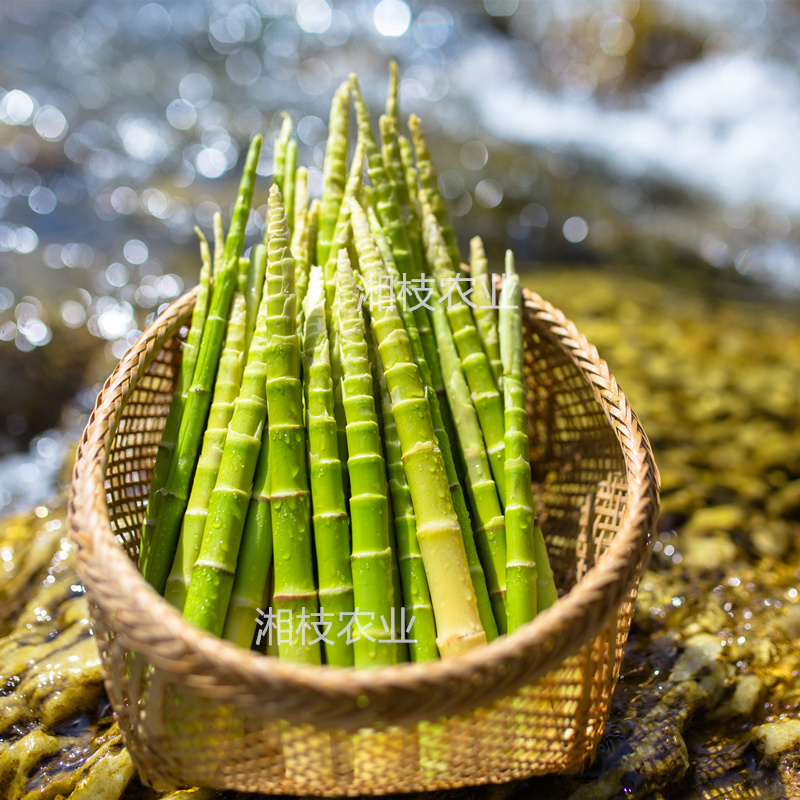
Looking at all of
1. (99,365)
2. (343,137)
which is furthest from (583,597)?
(99,365)

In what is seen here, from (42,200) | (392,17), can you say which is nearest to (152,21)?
(392,17)

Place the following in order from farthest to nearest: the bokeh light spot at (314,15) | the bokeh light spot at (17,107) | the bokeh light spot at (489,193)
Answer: the bokeh light spot at (314,15) → the bokeh light spot at (17,107) → the bokeh light spot at (489,193)

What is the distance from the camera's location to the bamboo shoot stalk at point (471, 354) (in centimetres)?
203

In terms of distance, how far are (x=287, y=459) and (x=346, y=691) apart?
743 mm

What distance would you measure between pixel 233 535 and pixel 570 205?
581 centimetres

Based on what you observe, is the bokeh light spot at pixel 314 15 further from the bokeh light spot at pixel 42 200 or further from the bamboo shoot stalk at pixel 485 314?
the bamboo shoot stalk at pixel 485 314

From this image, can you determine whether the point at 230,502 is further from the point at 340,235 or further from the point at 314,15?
the point at 314,15

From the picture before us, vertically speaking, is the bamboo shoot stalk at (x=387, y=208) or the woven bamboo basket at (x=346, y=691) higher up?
the bamboo shoot stalk at (x=387, y=208)

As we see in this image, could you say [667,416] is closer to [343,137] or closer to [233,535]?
[343,137]

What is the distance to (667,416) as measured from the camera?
3.62 metres

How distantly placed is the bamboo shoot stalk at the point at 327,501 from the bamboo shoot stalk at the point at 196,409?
32 centimetres

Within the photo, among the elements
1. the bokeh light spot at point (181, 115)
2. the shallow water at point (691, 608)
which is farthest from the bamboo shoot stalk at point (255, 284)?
the bokeh light spot at point (181, 115)

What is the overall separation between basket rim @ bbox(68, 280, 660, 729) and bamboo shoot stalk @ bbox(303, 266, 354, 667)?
0.38m

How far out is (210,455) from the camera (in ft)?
6.31
